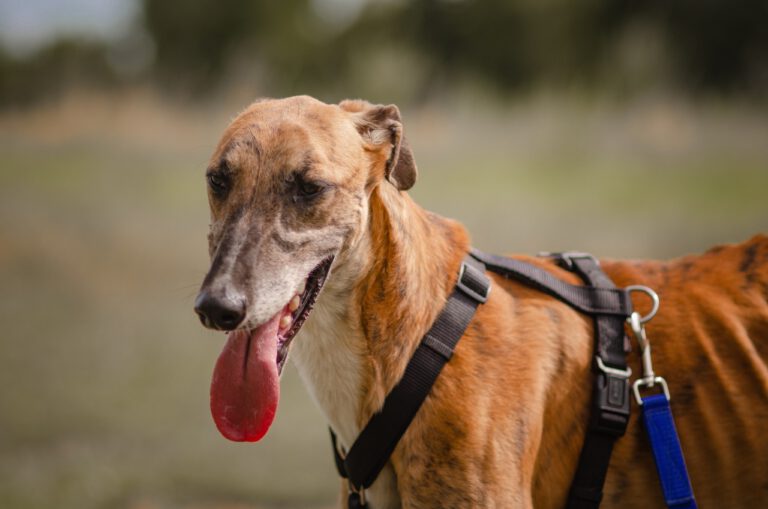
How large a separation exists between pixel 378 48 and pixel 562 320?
1576 cm

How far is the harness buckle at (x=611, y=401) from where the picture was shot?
197cm

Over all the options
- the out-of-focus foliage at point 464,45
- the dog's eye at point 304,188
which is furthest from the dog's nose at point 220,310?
the out-of-focus foliage at point 464,45

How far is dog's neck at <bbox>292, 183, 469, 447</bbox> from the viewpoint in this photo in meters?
2.01

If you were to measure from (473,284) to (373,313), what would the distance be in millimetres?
306

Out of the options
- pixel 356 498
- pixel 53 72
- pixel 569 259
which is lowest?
pixel 356 498

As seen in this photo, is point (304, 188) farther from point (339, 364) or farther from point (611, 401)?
point (611, 401)

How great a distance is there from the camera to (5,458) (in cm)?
398

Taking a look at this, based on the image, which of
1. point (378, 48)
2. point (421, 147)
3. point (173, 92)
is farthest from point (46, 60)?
point (378, 48)

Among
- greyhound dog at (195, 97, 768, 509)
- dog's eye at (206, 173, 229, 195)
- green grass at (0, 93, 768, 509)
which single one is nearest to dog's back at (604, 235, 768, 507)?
greyhound dog at (195, 97, 768, 509)

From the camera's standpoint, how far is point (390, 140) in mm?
2178

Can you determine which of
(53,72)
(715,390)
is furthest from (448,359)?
(53,72)

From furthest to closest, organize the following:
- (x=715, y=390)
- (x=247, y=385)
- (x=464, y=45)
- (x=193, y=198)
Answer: (x=464, y=45), (x=193, y=198), (x=715, y=390), (x=247, y=385)

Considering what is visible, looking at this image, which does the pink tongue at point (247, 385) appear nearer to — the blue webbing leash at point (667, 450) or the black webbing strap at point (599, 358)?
the black webbing strap at point (599, 358)

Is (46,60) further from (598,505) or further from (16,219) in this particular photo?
(598,505)
